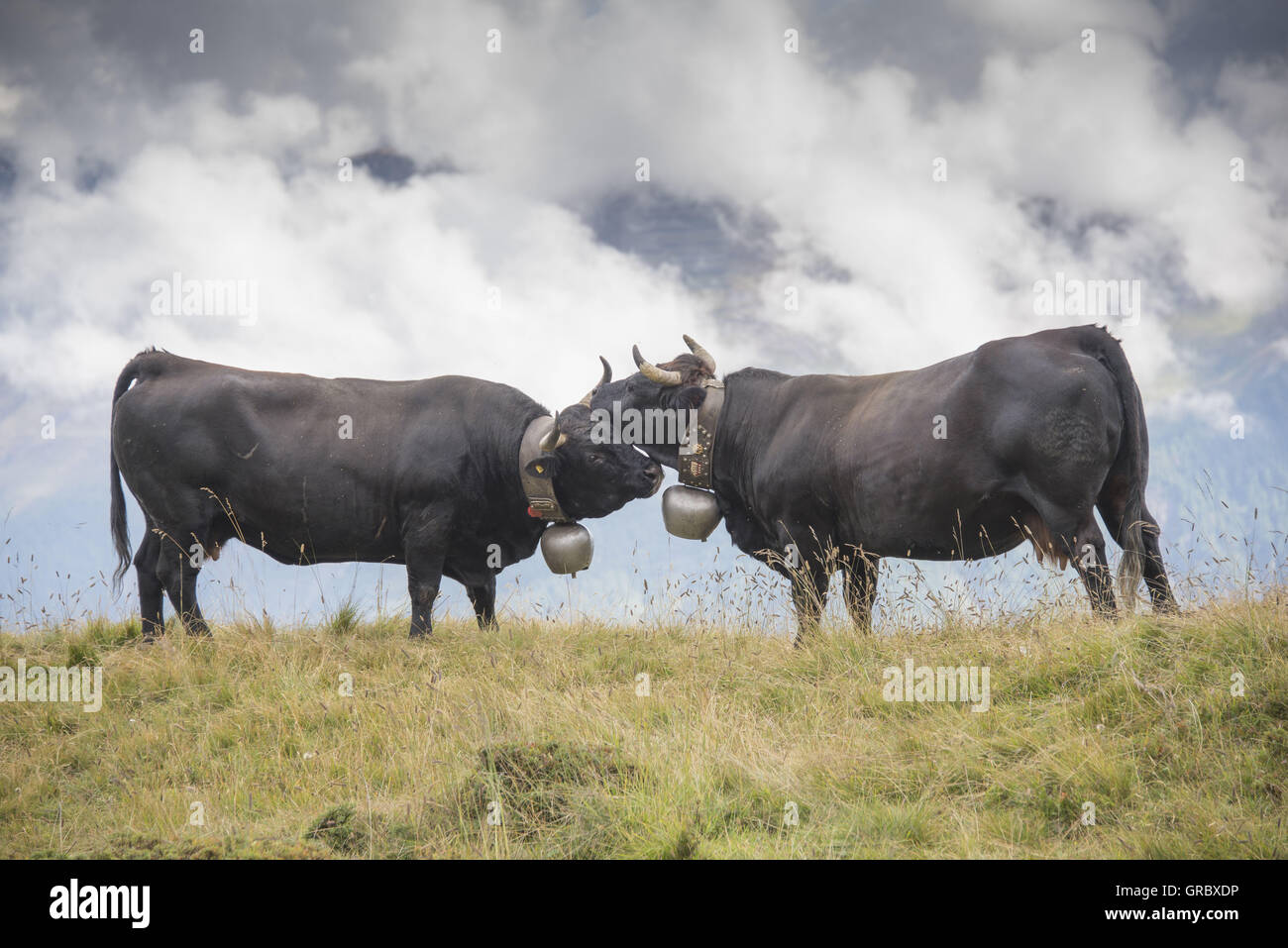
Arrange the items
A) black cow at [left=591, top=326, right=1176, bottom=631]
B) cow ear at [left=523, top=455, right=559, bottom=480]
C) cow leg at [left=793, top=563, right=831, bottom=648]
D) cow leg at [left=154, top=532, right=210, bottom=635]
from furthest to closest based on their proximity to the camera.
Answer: cow ear at [left=523, top=455, right=559, bottom=480] → cow leg at [left=154, top=532, right=210, bottom=635] → cow leg at [left=793, top=563, right=831, bottom=648] → black cow at [left=591, top=326, right=1176, bottom=631]

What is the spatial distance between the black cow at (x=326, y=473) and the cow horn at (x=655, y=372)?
0.61 m

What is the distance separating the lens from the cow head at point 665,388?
9.05 m

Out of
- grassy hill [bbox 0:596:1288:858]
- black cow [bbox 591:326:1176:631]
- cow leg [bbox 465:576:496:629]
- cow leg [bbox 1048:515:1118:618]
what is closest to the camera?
grassy hill [bbox 0:596:1288:858]

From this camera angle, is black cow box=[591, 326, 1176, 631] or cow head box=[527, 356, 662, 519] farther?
cow head box=[527, 356, 662, 519]

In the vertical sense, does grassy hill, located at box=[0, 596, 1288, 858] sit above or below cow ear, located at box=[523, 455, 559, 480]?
below

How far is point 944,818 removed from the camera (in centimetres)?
443

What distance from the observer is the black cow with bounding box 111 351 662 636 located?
853 centimetres

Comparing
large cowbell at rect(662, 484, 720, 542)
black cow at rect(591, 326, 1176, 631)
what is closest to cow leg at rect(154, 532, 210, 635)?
large cowbell at rect(662, 484, 720, 542)

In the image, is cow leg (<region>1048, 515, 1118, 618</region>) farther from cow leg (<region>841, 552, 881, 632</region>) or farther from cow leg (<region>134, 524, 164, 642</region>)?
cow leg (<region>134, 524, 164, 642</region>)

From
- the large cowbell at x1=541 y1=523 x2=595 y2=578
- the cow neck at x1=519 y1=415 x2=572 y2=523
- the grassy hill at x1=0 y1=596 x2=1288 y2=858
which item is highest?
the cow neck at x1=519 y1=415 x2=572 y2=523

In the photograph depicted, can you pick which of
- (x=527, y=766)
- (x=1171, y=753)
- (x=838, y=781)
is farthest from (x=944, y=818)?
(x=527, y=766)

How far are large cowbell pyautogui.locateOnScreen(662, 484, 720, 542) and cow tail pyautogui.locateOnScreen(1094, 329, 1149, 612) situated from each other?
129 inches
